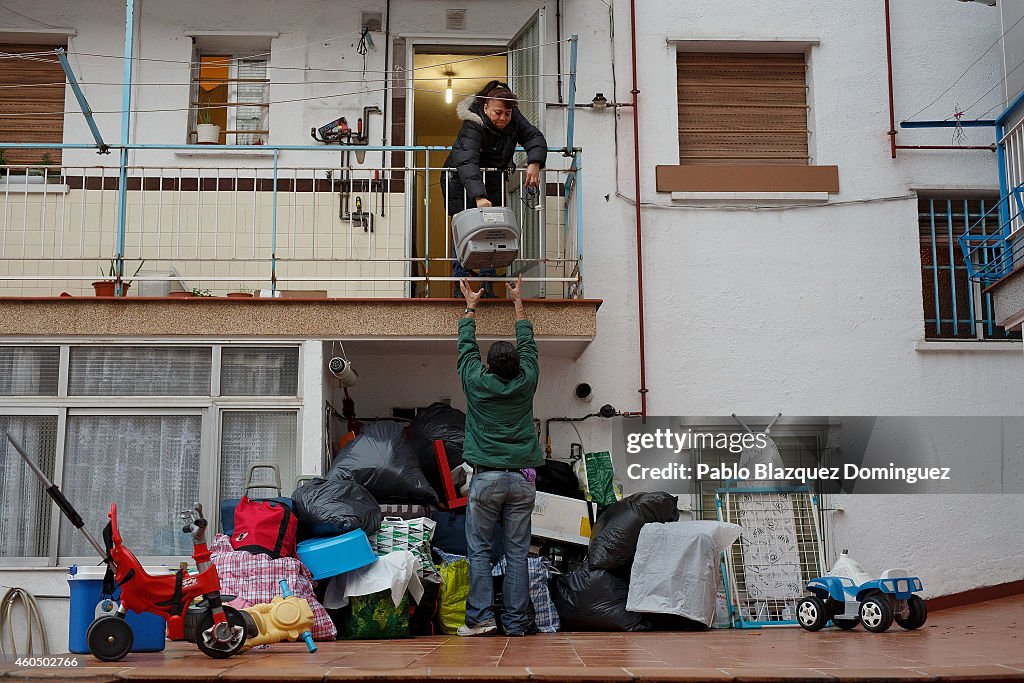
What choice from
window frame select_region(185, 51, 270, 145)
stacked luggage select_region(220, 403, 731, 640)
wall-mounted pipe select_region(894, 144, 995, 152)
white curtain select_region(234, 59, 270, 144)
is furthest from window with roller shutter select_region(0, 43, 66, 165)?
wall-mounted pipe select_region(894, 144, 995, 152)

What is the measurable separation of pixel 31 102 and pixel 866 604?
26.4 feet

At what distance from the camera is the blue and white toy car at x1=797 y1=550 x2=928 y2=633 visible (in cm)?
700

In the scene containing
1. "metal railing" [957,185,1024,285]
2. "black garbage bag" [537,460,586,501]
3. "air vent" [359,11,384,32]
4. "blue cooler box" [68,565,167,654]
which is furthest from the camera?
"air vent" [359,11,384,32]

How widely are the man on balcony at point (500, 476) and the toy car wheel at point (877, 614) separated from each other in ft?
7.02

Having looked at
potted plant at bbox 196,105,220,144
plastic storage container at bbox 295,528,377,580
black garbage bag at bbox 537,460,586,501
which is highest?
potted plant at bbox 196,105,220,144

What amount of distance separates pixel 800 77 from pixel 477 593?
5933 millimetres

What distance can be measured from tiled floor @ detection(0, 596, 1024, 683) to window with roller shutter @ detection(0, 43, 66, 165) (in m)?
5.22

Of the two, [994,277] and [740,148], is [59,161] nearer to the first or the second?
[740,148]

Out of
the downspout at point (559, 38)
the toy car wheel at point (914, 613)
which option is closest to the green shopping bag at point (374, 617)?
the toy car wheel at point (914, 613)

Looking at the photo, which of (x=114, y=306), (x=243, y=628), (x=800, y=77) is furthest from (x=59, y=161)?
(x=800, y=77)

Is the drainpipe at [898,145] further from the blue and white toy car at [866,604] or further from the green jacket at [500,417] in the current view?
the green jacket at [500,417]

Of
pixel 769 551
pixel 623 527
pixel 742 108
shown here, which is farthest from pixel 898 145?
pixel 623 527

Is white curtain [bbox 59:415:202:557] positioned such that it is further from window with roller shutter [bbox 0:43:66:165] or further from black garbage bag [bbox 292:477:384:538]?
window with roller shutter [bbox 0:43:66:165]

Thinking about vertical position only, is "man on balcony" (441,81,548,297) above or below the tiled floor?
above
